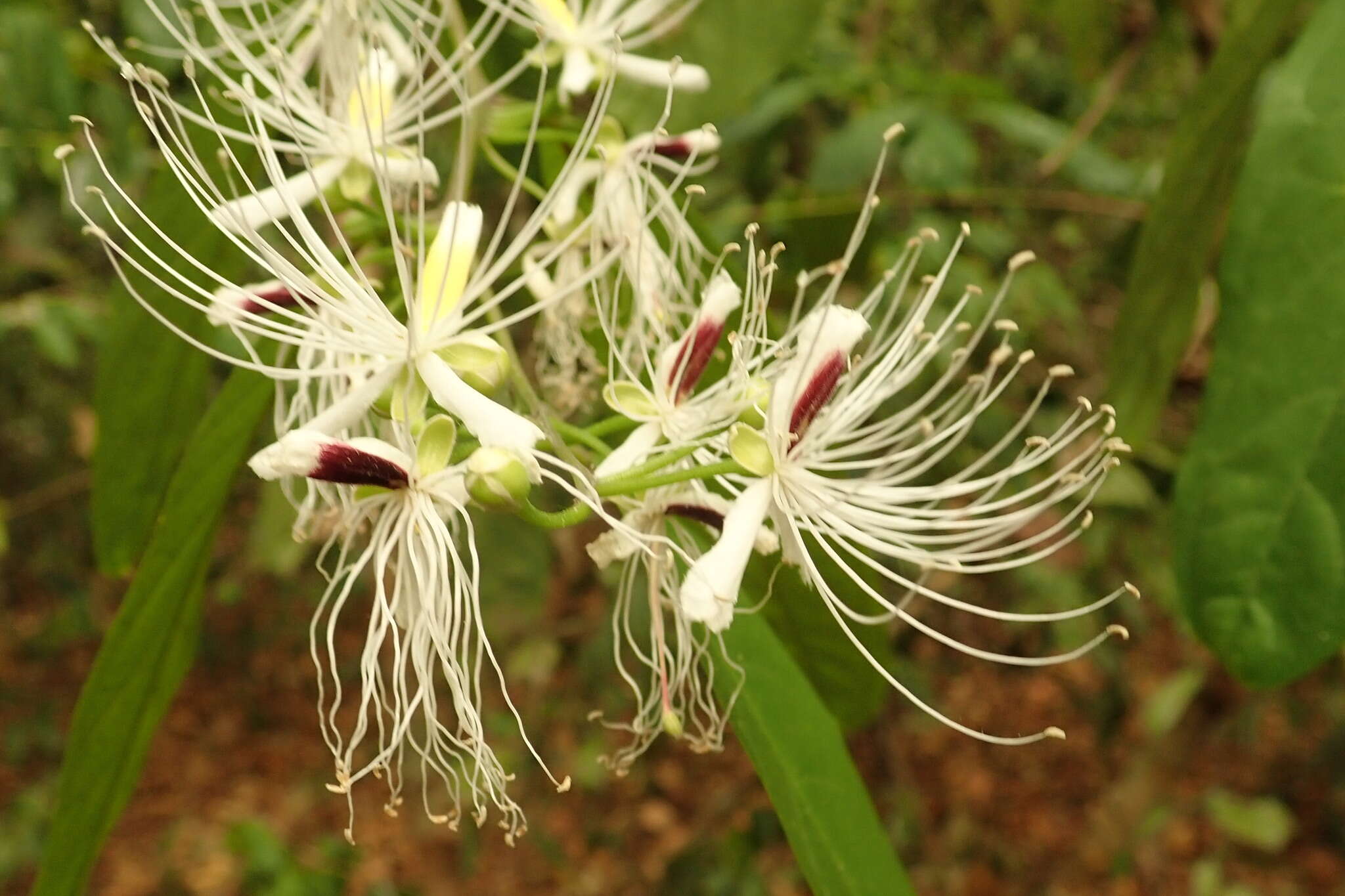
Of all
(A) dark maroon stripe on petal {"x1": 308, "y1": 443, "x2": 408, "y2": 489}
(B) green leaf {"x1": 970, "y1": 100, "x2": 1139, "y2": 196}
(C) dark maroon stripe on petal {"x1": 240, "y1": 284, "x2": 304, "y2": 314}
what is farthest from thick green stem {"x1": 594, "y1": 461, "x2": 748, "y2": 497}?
(B) green leaf {"x1": 970, "y1": 100, "x2": 1139, "y2": 196}

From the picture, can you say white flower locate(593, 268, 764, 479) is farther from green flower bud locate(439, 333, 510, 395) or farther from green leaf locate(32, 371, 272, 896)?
green leaf locate(32, 371, 272, 896)

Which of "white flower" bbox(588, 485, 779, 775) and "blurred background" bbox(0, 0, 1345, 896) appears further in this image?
"blurred background" bbox(0, 0, 1345, 896)

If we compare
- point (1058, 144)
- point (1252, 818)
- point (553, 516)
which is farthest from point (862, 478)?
point (1252, 818)

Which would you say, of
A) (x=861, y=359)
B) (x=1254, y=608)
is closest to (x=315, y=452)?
(x=861, y=359)

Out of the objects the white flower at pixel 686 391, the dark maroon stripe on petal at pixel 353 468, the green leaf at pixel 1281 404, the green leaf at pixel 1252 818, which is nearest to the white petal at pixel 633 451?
the white flower at pixel 686 391

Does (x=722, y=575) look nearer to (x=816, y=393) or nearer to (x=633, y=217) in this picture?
(x=816, y=393)

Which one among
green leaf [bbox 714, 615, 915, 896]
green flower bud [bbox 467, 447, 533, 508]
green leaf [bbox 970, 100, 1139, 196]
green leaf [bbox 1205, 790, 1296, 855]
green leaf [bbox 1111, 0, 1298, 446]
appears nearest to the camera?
green flower bud [bbox 467, 447, 533, 508]

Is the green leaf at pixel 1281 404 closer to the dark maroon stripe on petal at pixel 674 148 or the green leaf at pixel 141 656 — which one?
the dark maroon stripe on petal at pixel 674 148
